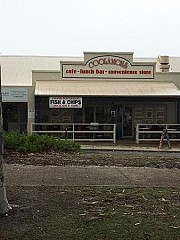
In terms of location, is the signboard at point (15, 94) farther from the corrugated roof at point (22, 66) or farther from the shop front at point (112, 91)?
the corrugated roof at point (22, 66)

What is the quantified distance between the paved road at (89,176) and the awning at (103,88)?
53.0 feet

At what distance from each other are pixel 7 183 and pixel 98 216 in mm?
3244

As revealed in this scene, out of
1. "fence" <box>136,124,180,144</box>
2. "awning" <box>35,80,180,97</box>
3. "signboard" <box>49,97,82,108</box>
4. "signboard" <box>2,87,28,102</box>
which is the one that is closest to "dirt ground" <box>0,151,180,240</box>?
"signboard" <box>49,97,82,108</box>

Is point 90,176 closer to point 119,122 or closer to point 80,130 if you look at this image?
point 80,130

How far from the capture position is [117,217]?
648 centimetres

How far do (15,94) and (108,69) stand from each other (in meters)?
6.39

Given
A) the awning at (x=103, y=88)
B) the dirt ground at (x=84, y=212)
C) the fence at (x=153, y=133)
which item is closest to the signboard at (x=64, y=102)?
the awning at (x=103, y=88)

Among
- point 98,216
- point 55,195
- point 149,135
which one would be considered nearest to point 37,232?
point 98,216

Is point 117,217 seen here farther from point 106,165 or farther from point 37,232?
point 106,165

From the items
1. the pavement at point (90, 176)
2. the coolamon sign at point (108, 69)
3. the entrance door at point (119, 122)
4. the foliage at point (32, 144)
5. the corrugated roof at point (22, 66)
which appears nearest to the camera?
the pavement at point (90, 176)

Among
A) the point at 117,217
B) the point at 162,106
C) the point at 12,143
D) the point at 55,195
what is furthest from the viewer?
the point at 162,106

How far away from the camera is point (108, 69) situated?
31469mm

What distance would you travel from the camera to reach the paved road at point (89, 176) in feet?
31.2

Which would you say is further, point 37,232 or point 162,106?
point 162,106
